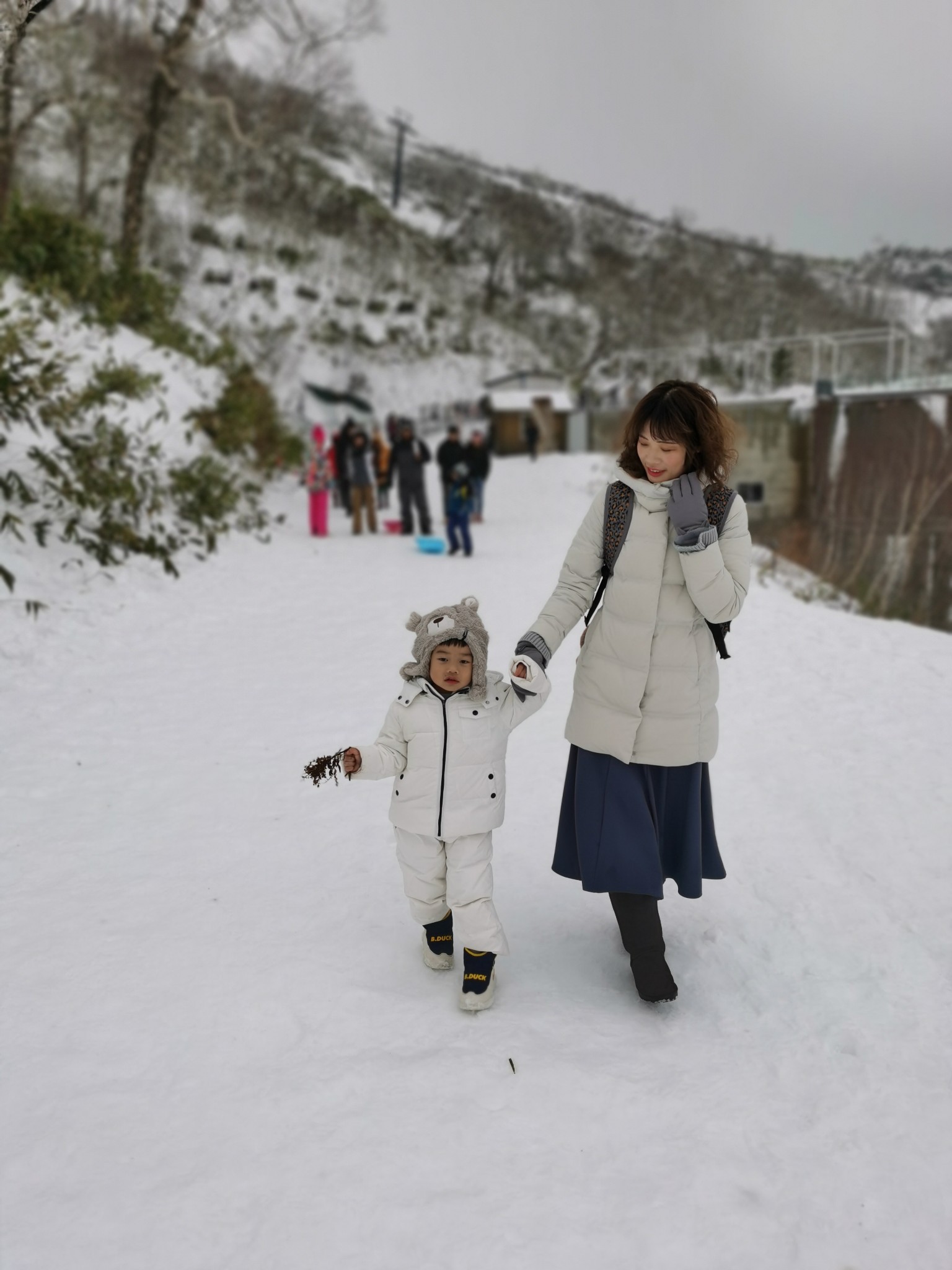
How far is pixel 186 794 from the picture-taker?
4.04 meters

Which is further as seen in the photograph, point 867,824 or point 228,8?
point 228,8

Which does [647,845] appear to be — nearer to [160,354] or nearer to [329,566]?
[329,566]

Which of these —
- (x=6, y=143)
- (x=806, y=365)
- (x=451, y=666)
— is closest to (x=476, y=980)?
(x=451, y=666)

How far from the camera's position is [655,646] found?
2.60 metres

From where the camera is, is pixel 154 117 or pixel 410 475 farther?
pixel 154 117

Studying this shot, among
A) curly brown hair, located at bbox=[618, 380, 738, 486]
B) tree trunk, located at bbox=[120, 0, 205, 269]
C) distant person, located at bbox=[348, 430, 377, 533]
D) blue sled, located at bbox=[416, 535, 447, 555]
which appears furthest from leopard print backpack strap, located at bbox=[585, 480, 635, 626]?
tree trunk, located at bbox=[120, 0, 205, 269]

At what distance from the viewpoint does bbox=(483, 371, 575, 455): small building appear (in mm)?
26375

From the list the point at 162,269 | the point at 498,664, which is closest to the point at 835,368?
the point at 498,664

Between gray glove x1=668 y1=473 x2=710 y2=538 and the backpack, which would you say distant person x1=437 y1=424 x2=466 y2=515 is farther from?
gray glove x1=668 y1=473 x2=710 y2=538

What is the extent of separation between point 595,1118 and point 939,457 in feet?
49.0

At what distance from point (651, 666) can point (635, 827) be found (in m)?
0.48

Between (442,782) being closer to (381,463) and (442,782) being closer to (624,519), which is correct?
(624,519)

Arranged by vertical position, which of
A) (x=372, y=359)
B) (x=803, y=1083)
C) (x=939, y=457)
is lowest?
(x=803, y=1083)

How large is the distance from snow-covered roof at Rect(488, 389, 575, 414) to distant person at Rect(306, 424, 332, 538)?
1534cm
